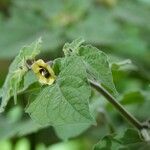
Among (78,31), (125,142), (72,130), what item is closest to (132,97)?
(72,130)

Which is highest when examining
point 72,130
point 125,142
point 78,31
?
point 78,31

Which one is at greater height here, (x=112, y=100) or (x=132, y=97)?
(x=132, y=97)

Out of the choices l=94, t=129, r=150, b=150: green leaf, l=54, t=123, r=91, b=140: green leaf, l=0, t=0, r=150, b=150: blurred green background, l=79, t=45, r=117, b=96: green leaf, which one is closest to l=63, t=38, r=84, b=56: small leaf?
l=79, t=45, r=117, b=96: green leaf

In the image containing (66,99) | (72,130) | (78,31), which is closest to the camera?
(66,99)

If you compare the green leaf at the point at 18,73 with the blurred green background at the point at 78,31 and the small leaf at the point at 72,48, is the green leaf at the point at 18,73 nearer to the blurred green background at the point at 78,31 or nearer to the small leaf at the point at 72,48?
the small leaf at the point at 72,48

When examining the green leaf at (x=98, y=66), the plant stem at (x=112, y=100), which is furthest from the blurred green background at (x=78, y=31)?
the green leaf at (x=98, y=66)

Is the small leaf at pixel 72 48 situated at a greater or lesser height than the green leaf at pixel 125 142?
greater

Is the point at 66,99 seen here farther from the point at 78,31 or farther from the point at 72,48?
the point at 78,31
